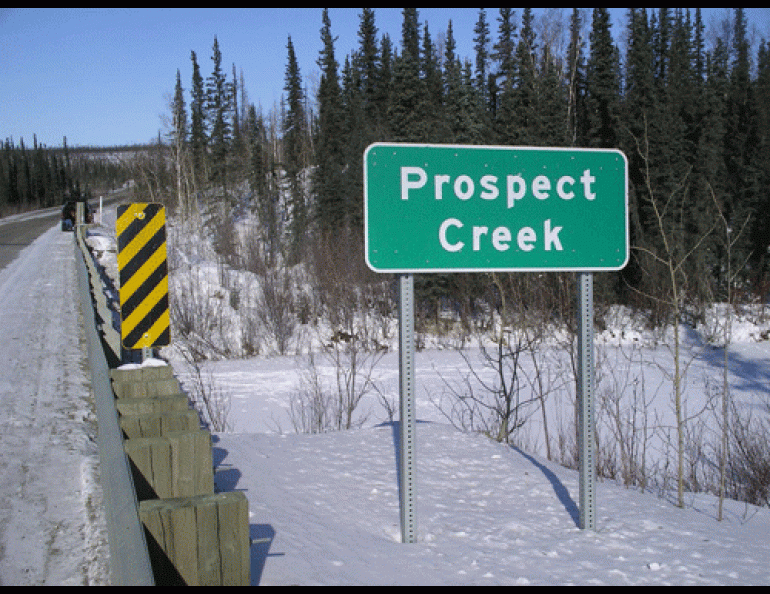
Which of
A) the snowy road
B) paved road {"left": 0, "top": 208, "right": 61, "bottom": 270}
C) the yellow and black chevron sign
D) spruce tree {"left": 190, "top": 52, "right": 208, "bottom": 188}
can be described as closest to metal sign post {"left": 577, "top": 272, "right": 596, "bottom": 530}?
the snowy road

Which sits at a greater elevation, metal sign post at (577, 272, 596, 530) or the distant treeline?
the distant treeline

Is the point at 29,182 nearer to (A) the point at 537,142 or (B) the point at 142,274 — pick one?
(A) the point at 537,142

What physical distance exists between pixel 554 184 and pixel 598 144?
31.4 m

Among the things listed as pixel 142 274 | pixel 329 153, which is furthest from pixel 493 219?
pixel 329 153

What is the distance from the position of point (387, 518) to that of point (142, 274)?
141 inches

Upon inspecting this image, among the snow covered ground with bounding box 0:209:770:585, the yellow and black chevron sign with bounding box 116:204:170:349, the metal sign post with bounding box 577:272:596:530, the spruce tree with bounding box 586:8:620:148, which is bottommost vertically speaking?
the snow covered ground with bounding box 0:209:770:585

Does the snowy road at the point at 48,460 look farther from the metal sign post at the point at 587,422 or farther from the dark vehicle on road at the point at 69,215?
the dark vehicle on road at the point at 69,215

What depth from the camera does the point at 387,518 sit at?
162 inches

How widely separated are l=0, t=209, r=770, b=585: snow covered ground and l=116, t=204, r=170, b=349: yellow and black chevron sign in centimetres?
116

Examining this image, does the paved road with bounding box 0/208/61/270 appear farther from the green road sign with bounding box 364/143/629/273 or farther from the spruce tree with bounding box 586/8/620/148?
the spruce tree with bounding box 586/8/620/148

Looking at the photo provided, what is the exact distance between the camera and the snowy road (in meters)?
3.91

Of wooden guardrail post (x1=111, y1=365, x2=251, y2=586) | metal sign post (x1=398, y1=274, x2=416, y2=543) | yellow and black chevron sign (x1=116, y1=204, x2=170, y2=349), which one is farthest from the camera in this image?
yellow and black chevron sign (x1=116, y1=204, x2=170, y2=349)

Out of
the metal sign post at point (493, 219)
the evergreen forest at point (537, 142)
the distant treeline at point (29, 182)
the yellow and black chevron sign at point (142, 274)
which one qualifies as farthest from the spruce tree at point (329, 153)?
the distant treeline at point (29, 182)

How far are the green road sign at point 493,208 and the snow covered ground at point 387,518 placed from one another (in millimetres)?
1568
